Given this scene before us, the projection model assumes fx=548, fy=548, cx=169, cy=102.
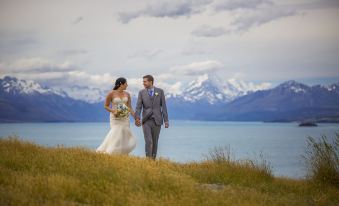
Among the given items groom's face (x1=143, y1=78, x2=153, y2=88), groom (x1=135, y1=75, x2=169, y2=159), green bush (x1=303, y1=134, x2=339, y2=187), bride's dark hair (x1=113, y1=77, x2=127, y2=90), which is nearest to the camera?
green bush (x1=303, y1=134, x2=339, y2=187)

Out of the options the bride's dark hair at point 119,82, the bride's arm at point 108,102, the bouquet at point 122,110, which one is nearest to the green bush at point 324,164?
the bouquet at point 122,110

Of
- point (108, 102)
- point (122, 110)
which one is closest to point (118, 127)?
point (122, 110)

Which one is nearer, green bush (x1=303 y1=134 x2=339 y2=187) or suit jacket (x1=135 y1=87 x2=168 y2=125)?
green bush (x1=303 y1=134 x2=339 y2=187)

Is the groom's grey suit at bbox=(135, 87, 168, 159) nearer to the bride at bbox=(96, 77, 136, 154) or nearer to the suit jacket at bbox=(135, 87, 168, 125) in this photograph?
the suit jacket at bbox=(135, 87, 168, 125)

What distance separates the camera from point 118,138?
684 inches

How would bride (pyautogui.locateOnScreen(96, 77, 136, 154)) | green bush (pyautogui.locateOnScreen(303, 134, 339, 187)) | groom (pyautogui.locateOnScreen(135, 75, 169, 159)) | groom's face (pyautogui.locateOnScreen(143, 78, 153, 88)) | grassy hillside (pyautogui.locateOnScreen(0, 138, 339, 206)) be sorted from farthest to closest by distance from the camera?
bride (pyautogui.locateOnScreen(96, 77, 136, 154))
groom (pyautogui.locateOnScreen(135, 75, 169, 159))
groom's face (pyautogui.locateOnScreen(143, 78, 153, 88))
green bush (pyautogui.locateOnScreen(303, 134, 339, 187))
grassy hillside (pyautogui.locateOnScreen(0, 138, 339, 206))

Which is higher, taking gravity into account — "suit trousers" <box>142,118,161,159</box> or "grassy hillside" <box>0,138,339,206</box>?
"suit trousers" <box>142,118,161,159</box>

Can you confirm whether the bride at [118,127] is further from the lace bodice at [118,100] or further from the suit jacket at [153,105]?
the suit jacket at [153,105]

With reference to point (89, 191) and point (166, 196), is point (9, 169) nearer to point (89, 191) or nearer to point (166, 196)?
point (89, 191)

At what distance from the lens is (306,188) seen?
1454cm

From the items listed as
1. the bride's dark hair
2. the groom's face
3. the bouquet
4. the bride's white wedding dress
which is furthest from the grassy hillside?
the bride's dark hair

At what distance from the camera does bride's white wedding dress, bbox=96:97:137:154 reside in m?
17.3

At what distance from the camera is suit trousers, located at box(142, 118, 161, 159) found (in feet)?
55.3

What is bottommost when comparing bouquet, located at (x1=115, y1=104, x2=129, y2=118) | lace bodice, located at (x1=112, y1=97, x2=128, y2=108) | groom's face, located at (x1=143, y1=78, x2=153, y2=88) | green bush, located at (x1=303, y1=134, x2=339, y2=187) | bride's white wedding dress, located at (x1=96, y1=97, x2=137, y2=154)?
green bush, located at (x1=303, y1=134, x2=339, y2=187)
